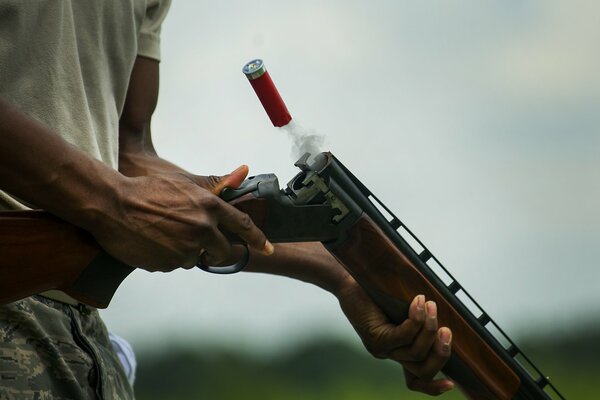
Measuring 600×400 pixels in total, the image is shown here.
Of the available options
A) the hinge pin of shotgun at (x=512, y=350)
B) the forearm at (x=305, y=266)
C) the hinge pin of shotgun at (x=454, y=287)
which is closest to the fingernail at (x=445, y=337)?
the hinge pin of shotgun at (x=454, y=287)

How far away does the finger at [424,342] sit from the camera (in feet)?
12.6

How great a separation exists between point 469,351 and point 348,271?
1.65 feet

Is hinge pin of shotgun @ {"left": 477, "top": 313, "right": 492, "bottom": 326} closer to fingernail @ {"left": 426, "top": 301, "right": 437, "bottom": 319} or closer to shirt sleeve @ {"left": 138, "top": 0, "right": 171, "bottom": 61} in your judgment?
fingernail @ {"left": 426, "top": 301, "right": 437, "bottom": 319}

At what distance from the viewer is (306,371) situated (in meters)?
13.1

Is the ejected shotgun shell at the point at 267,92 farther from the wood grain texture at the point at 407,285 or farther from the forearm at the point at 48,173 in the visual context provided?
the forearm at the point at 48,173

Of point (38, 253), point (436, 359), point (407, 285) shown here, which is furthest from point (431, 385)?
point (38, 253)

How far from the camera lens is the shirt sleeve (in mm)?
4051

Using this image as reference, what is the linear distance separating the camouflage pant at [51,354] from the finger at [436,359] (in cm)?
99

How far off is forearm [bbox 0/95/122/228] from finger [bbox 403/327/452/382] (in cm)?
136

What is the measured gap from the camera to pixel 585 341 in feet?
40.8

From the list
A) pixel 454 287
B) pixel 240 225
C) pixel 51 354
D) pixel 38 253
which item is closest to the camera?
pixel 38 253

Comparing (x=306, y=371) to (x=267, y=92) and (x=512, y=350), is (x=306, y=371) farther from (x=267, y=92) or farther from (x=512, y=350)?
(x=267, y=92)

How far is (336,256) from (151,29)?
1034mm

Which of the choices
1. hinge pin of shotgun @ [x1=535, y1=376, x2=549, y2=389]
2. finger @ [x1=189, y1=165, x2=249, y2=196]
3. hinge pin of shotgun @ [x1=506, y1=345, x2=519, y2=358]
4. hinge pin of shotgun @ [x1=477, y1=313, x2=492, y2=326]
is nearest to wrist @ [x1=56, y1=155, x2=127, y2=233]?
finger @ [x1=189, y1=165, x2=249, y2=196]
